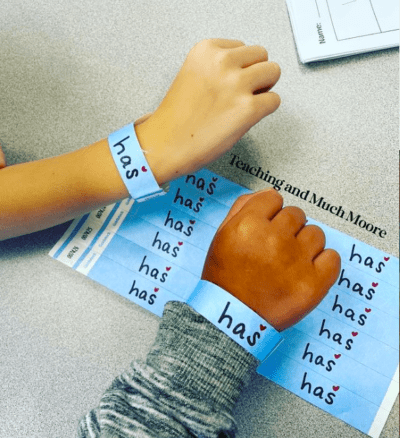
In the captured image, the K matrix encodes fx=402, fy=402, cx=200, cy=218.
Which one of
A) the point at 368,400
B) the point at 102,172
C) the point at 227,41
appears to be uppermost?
the point at 227,41

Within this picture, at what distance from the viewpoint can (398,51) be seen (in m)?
0.49

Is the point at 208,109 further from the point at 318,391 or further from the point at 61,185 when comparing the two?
the point at 318,391

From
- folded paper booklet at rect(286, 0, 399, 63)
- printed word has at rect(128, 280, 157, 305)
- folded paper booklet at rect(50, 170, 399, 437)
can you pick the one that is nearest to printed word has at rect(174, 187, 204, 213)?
folded paper booklet at rect(50, 170, 399, 437)

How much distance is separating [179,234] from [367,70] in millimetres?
307

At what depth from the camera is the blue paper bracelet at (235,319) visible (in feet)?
1.25

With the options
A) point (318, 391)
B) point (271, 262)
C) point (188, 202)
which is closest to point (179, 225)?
point (188, 202)

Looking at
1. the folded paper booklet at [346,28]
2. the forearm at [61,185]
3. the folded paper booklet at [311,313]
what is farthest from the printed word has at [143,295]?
the folded paper booklet at [346,28]

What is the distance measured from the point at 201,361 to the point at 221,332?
0.11 feet

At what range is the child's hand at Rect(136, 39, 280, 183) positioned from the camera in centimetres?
42

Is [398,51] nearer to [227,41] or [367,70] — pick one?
[367,70]

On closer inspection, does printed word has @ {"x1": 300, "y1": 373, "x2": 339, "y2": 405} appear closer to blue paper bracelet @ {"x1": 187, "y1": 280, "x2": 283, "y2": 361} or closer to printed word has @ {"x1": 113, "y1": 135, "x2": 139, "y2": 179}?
blue paper bracelet @ {"x1": 187, "y1": 280, "x2": 283, "y2": 361}

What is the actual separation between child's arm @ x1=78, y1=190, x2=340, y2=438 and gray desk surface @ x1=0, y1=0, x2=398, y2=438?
0.07 meters

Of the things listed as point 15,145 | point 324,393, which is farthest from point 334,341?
point 15,145

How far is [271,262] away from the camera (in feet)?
1.30
